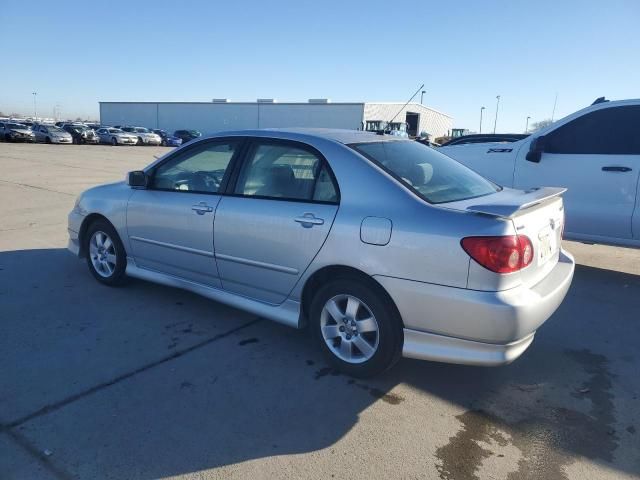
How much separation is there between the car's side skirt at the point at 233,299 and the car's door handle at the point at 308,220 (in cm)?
58

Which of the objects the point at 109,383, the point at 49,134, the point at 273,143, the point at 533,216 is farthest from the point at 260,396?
the point at 49,134

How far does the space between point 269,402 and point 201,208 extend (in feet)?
5.50

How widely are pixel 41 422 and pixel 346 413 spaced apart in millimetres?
1656

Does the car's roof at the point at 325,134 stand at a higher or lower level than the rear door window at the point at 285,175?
higher

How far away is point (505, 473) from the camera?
2.43 m

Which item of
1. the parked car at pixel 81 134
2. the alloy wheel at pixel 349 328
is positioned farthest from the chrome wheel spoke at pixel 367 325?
the parked car at pixel 81 134

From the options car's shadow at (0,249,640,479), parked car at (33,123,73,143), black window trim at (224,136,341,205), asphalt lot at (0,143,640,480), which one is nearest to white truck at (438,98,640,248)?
asphalt lot at (0,143,640,480)

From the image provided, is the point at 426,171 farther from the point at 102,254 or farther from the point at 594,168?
the point at 102,254

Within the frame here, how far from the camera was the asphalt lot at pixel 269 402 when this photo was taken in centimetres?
245

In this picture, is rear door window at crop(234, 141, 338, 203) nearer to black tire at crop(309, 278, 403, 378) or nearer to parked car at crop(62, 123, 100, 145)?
black tire at crop(309, 278, 403, 378)

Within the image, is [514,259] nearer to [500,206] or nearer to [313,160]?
[500,206]

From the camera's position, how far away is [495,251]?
269cm

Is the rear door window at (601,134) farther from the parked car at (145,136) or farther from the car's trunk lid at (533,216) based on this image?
the parked car at (145,136)

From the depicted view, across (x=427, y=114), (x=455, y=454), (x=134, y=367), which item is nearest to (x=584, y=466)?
(x=455, y=454)
